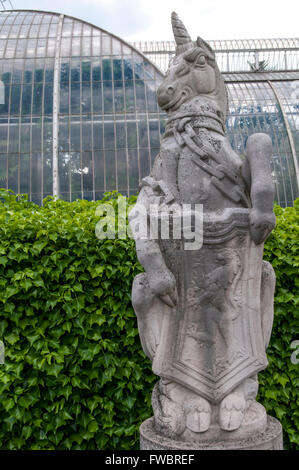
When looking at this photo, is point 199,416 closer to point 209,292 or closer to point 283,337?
point 209,292

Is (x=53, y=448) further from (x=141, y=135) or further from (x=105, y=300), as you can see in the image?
(x=141, y=135)

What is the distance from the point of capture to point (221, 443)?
8.76 feet

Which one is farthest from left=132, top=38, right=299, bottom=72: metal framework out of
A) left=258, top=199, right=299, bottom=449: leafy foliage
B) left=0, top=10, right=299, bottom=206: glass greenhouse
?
left=258, top=199, right=299, bottom=449: leafy foliage

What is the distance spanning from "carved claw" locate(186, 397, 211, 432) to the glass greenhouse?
33.2ft

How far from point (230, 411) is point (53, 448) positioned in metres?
2.39

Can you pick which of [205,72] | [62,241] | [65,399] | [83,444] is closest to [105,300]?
[62,241]

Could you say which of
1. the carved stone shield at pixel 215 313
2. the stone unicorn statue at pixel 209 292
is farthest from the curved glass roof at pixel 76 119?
the carved stone shield at pixel 215 313

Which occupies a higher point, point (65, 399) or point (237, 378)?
point (237, 378)

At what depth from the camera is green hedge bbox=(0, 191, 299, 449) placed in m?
4.20

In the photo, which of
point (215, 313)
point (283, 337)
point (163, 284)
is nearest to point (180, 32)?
point (163, 284)

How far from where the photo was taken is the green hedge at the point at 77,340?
13.8 ft

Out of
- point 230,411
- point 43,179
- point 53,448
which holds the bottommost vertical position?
point 53,448

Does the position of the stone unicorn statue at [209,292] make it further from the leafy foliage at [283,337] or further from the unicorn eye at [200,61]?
the leafy foliage at [283,337]

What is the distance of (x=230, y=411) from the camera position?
270cm
